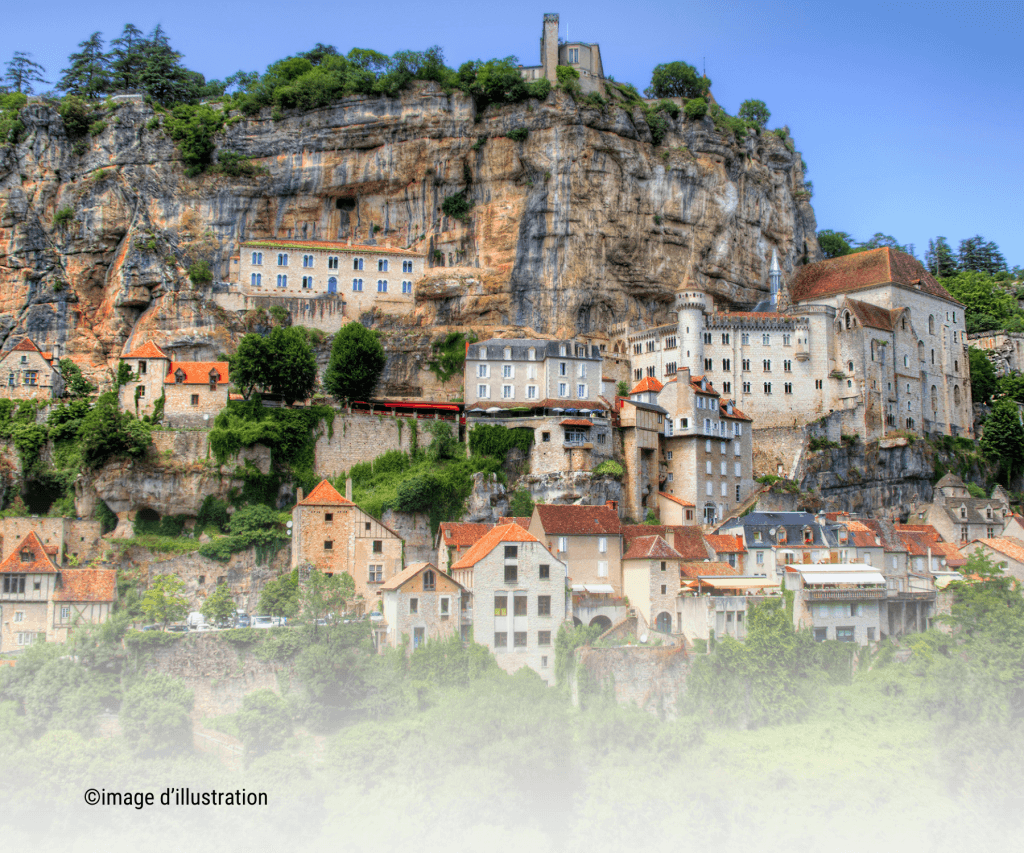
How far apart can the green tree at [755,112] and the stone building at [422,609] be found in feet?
168

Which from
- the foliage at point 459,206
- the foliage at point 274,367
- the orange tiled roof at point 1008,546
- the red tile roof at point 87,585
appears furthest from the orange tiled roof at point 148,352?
the orange tiled roof at point 1008,546

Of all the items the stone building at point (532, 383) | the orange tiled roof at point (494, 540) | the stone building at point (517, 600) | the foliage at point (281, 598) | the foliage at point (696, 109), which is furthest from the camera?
the foliage at point (696, 109)

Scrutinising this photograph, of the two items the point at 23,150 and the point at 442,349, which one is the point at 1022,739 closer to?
the point at 442,349

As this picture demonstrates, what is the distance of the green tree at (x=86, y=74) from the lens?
78000 mm

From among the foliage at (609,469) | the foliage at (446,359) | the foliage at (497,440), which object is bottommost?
the foliage at (609,469)

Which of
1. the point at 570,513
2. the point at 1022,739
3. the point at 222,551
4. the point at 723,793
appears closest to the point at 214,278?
the point at 222,551

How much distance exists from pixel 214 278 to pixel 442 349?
1533cm

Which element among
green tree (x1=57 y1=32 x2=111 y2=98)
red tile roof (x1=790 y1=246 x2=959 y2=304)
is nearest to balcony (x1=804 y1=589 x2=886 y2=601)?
red tile roof (x1=790 y1=246 x2=959 y2=304)

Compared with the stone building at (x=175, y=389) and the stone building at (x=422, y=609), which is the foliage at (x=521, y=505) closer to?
the stone building at (x=422, y=609)

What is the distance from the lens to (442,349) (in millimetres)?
64188

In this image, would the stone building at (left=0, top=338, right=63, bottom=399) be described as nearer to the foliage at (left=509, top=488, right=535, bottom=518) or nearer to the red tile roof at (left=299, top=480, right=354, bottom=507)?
the red tile roof at (left=299, top=480, right=354, bottom=507)

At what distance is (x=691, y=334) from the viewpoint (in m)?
66.8

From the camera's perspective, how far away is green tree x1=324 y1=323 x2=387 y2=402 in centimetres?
5906

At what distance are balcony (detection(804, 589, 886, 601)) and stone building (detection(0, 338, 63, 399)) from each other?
40.6 meters
